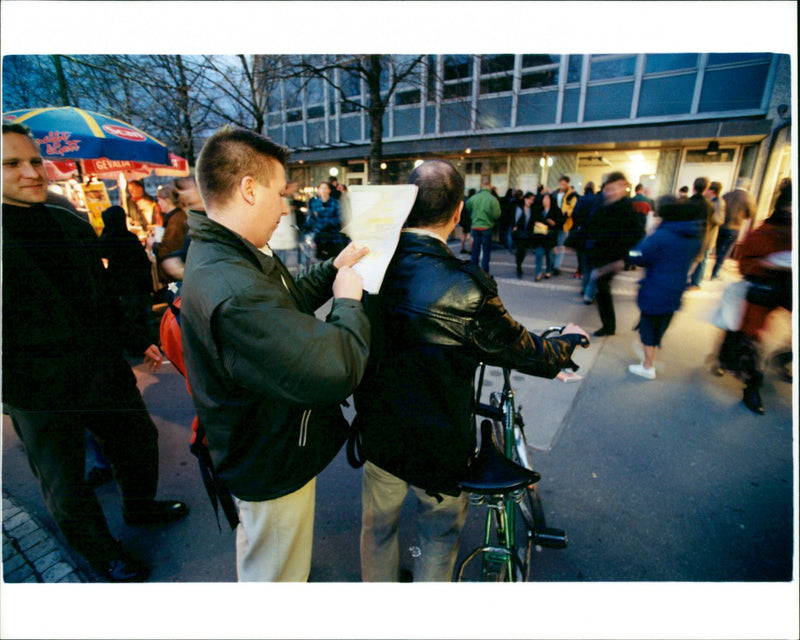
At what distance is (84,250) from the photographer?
73.8 inches

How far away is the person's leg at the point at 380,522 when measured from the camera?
1605mm

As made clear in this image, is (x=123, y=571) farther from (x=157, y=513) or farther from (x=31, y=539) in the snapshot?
(x=31, y=539)

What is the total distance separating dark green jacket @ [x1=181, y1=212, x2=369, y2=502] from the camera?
99 centimetres

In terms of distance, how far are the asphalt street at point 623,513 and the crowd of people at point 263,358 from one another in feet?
1.09

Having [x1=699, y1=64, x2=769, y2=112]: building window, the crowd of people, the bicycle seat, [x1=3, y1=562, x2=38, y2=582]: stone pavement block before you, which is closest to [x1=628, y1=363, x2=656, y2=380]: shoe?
the crowd of people

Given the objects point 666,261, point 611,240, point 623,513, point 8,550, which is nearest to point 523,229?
point 611,240

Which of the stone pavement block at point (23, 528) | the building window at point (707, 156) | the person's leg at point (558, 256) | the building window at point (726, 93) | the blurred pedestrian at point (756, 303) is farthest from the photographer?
the building window at point (707, 156)

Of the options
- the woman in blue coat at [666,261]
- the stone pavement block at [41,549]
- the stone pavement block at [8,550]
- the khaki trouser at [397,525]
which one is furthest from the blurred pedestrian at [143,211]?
the woman in blue coat at [666,261]

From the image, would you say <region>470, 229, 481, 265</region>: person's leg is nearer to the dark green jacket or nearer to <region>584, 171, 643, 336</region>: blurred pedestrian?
<region>584, 171, 643, 336</region>: blurred pedestrian

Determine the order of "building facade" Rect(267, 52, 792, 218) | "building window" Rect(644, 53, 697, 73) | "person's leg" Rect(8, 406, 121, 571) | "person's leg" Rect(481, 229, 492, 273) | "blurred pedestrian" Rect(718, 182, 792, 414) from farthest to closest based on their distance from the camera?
"building facade" Rect(267, 52, 792, 218) < "building window" Rect(644, 53, 697, 73) < "person's leg" Rect(481, 229, 492, 273) < "blurred pedestrian" Rect(718, 182, 792, 414) < "person's leg" Rect(8, 406, 121, 571)

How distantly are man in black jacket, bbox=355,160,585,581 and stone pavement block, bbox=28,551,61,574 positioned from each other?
6.32 feet

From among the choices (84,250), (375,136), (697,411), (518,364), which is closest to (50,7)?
(84,250)

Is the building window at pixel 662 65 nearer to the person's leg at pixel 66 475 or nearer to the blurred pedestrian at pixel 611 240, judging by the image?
the blurred pedestrian at pixel 611 240

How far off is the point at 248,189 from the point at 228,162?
0.31 ft
